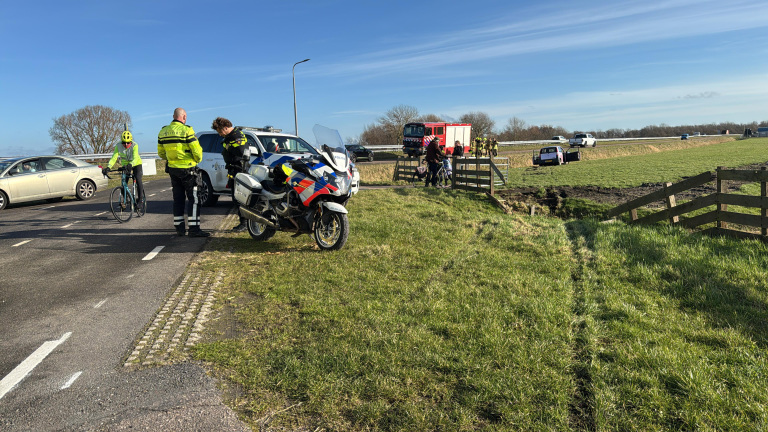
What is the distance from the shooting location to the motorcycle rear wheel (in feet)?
26.2

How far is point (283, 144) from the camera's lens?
11.5 m

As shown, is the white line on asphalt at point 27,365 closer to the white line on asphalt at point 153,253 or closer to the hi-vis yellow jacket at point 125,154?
the white line on asphalt at point 153,253

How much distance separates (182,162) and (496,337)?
6.72 m

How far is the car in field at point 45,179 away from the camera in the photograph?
45.9 ft

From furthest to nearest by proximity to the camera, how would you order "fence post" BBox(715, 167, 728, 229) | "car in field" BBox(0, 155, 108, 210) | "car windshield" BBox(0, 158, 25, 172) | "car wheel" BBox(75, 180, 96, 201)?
"car wheel" BBox(75, 180, 96, 201) → "car windshield" BBox(0, 158, 25, 172) → "car in field" BBox(0, 155, 108, 210) → "fence post" BBox(715, 167, 728, 229)

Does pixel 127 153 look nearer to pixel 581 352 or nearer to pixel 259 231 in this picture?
pixel 259 231

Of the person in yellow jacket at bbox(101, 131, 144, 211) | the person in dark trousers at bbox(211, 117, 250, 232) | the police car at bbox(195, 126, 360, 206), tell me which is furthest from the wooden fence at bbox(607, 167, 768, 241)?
the person in yellow jacket at bbox(101, 131, 144, 211)

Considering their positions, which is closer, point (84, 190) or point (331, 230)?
point (331, 230)

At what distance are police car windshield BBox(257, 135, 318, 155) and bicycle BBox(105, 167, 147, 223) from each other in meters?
2.98

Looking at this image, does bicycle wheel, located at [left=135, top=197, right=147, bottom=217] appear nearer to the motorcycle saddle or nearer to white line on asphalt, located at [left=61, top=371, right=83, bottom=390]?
the motorcycle saddle

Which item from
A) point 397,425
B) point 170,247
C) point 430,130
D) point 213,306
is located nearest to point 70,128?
point 430,130

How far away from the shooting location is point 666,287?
5.50 m

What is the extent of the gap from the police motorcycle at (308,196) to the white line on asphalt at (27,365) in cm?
347

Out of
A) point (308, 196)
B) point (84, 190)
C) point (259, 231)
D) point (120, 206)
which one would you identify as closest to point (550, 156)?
point (84, 190)
